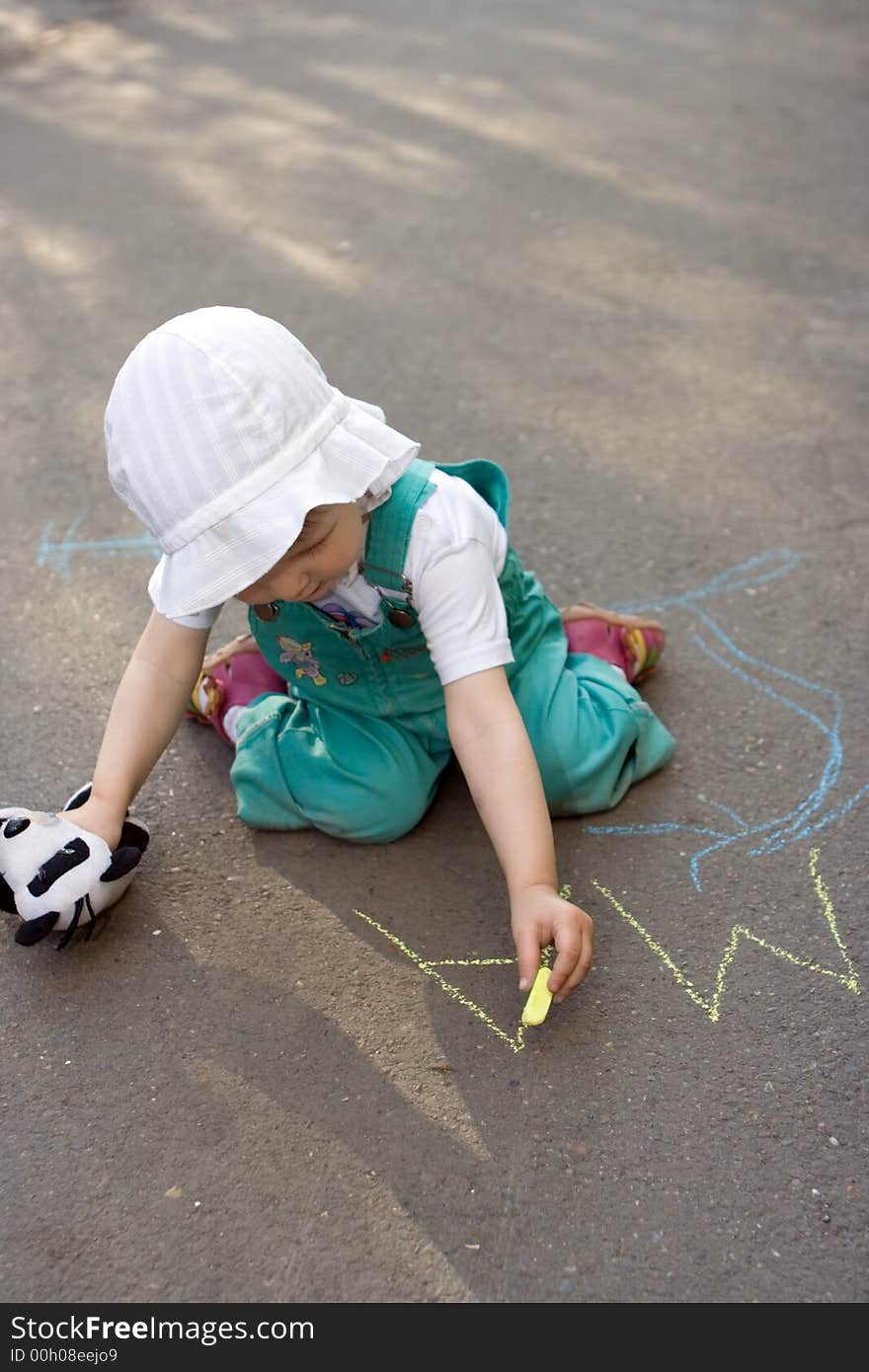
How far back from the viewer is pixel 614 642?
219 cm

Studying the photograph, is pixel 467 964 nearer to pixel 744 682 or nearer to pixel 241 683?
pixel 241 683

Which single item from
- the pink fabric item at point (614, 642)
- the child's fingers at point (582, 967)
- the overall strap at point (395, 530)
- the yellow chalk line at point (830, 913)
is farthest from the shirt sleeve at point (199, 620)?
the yellow chalk line at point (830, 913)

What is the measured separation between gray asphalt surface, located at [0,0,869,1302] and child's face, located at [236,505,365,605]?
495 millimetres

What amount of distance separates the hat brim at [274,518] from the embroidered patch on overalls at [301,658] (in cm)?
32

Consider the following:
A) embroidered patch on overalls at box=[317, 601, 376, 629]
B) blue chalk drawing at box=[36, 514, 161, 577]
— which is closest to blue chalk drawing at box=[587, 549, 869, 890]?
embroidered patch on overalls at box=[317, 601, 376, 629]

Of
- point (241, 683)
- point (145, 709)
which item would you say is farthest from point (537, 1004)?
point (241, 683)

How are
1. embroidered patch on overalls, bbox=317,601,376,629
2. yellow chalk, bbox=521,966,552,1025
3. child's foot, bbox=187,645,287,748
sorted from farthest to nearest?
child's foot, bbox=187,645,287,748 < embroidered patch on overalls, bbox=317,601,376,629 < yellow chalk, bbox=521,966,552,1025

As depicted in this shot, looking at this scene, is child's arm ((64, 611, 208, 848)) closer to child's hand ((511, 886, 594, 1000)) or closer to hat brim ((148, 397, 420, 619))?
hat brim ((148, 397, 420, 619))

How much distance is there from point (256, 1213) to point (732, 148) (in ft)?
12.7

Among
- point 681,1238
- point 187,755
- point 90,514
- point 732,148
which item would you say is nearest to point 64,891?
point 187,755

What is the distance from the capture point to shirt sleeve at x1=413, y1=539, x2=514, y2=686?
1.73 m

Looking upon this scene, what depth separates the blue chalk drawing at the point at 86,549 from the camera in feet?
8.63

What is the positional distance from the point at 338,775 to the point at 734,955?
603 mm

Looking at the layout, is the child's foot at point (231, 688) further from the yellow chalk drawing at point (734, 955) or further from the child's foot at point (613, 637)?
the yellow chalk drawing at point (734, 955)
